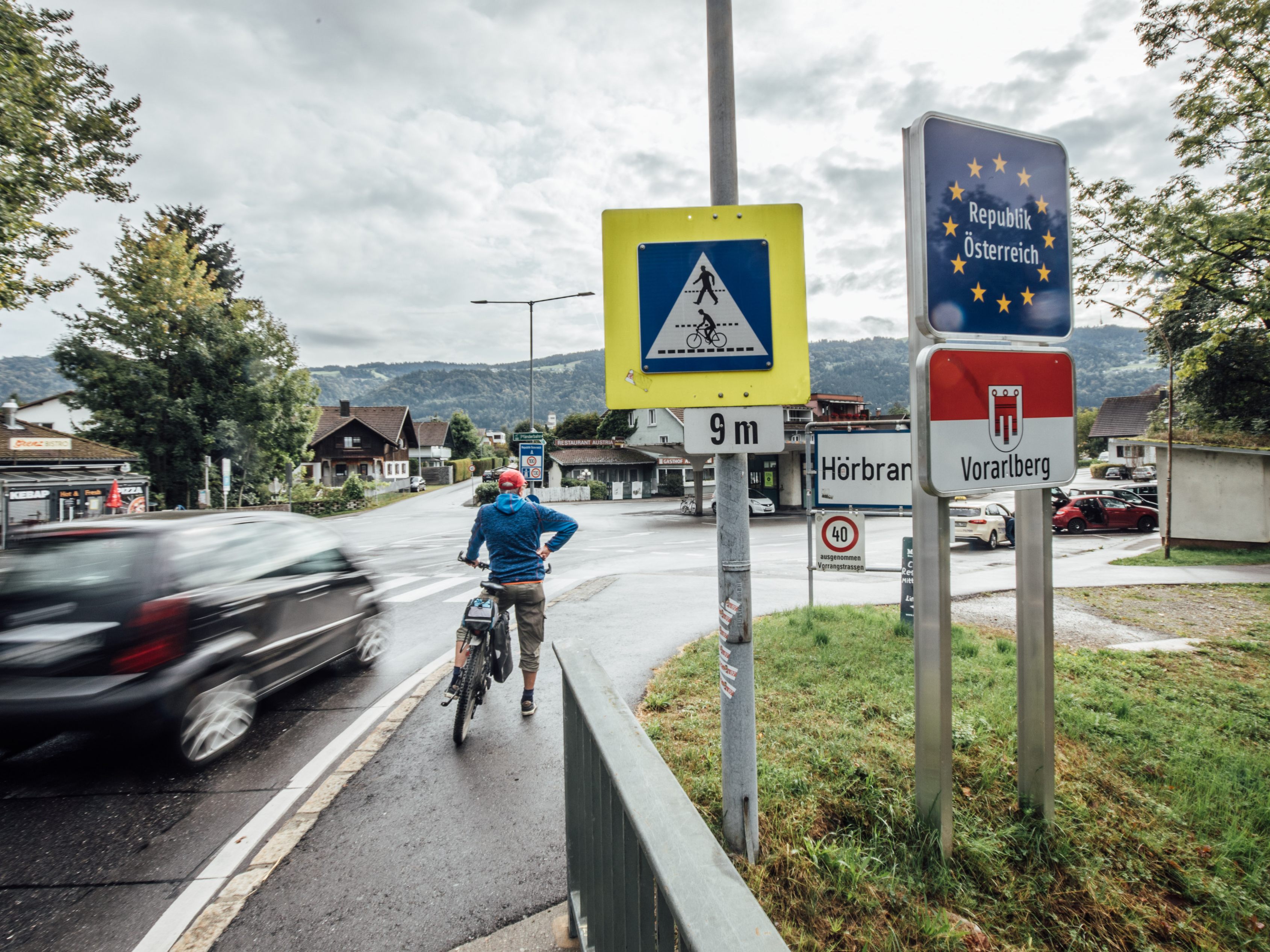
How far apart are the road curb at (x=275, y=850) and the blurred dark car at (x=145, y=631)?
0.89 meters

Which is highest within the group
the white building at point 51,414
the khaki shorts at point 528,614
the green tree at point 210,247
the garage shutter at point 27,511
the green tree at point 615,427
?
the green tree at point 210,247

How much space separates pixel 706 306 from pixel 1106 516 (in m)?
29.1

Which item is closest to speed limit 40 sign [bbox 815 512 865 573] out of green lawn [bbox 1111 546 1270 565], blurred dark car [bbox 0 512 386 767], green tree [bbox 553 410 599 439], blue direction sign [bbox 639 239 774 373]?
blue direction sign [bbox 639 239 774 373]

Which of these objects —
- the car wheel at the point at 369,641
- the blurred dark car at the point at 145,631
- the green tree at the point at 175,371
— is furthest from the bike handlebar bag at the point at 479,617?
the green tree at the point at 175,371

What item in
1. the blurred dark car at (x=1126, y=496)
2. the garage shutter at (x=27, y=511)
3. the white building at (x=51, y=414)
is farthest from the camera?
the white building at (x=51, y=414)

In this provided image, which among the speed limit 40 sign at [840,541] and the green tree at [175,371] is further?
the green tree at [175,371]

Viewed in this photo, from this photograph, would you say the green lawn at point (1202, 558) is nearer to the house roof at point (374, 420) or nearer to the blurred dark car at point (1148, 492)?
the blurred dark car at point (1148, 492)

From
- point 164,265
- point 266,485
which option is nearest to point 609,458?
point 266,485

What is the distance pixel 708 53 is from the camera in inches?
114

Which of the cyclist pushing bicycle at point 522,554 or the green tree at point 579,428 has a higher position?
the green tree at point 579,428

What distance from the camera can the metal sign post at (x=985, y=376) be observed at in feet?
8.75

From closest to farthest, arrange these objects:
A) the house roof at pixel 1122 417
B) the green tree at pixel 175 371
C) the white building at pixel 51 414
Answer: the green tree at pixel 175 371 → the white building at pixel 51 414 → the house roof at pixel 1122 417

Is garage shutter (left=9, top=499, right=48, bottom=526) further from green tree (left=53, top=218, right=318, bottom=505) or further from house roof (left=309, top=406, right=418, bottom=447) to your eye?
house roof (left=309, top=406, right=418, bottom=447)

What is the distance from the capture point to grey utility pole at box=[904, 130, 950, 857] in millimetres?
2771
